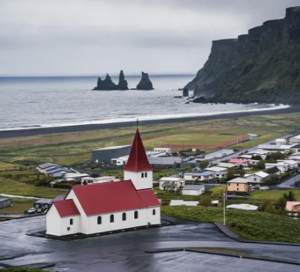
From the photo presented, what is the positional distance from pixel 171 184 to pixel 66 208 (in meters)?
26.2

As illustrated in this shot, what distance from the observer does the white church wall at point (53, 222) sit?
1641 inches

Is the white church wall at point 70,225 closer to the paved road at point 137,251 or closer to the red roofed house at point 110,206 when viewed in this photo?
the red roofed house at point 110,206

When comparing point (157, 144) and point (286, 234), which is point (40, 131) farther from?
point (286, 234)

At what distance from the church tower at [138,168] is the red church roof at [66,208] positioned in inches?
176

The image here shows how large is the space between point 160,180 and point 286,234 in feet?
86.0

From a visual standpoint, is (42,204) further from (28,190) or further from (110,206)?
(110,206)

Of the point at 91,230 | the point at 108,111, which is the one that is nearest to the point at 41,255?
the point at 91,230

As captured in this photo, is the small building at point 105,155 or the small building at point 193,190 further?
the small building at point 105,155

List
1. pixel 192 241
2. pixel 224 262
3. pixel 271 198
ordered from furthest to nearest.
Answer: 1. pixel 271 198
2. pixel 192 241
3. pixel 224 262

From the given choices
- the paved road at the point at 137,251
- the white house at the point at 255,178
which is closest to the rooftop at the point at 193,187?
the white house at the point at 255,178

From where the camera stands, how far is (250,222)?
44969 millimetres

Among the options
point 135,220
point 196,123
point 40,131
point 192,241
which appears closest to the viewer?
point 192,241

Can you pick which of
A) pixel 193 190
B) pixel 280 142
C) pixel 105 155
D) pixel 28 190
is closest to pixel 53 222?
pixel 193 190

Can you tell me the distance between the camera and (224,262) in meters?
35.9
